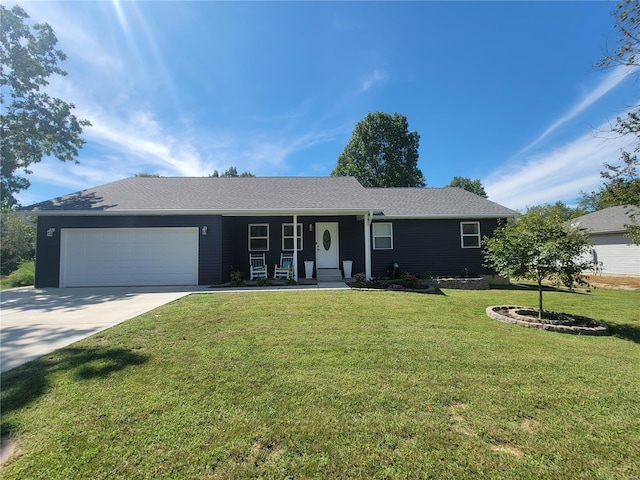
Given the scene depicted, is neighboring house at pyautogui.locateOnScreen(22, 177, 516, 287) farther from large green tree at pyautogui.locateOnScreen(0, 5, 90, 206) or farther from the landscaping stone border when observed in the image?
large green tree at pyautogui.locateOnScreen(0, 5, 90, 206)

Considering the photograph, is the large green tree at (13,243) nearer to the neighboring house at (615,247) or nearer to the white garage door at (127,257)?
the white garage door at (127,257)

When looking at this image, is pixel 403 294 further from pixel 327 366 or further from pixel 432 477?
pixel 432 477

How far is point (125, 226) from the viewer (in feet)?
33.8

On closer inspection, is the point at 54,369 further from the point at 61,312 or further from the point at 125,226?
the point at 125,226

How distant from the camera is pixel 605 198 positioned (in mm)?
6953

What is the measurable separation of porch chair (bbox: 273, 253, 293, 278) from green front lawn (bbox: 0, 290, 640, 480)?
6306 millimetres

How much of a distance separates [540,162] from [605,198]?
10173 mm

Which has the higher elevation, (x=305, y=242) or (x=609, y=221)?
(x=609, y=221)

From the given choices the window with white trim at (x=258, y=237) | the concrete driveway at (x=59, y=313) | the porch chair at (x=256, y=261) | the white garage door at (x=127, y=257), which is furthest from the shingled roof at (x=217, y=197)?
the concrete driveway at (x=59, y=313)

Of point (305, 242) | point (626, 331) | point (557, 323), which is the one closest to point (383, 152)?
point (305, 242)

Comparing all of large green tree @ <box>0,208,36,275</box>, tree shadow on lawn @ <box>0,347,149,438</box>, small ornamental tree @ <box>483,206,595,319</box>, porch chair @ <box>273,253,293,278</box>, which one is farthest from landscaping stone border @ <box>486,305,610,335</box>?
large green tree @ <box>0,208,36,275</box>

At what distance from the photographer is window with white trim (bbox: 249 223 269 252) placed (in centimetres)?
1195

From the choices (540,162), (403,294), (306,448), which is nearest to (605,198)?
(403,294)

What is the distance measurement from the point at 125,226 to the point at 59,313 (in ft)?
15.8
